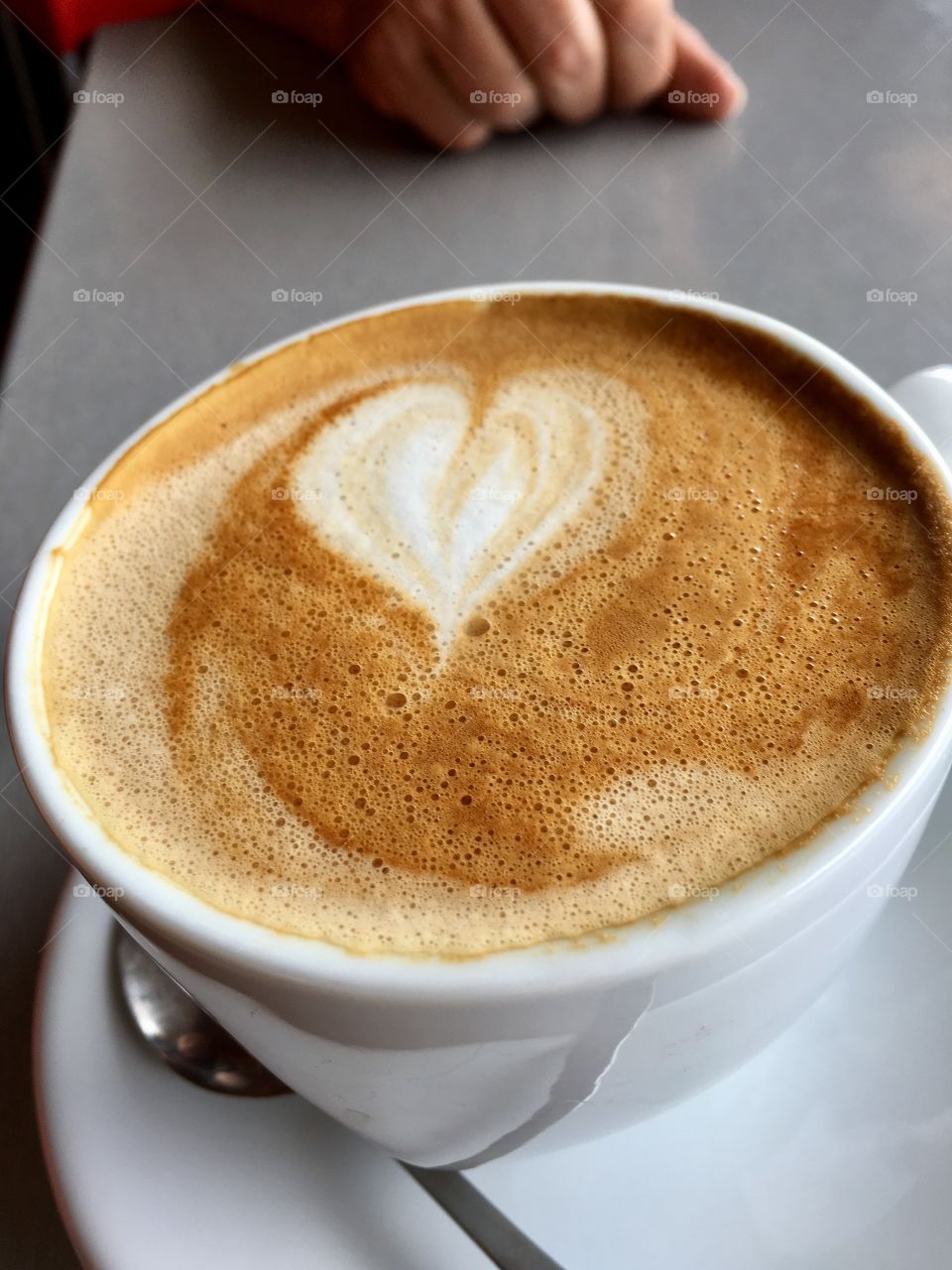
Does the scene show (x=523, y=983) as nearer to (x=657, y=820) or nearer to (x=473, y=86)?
(x=657, y=820)

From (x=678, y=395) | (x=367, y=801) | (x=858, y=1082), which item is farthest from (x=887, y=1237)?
(x=678, y=395)

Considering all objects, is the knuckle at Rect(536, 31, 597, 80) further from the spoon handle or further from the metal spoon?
the spoon handle
